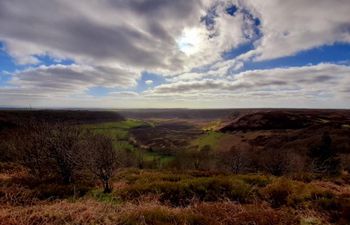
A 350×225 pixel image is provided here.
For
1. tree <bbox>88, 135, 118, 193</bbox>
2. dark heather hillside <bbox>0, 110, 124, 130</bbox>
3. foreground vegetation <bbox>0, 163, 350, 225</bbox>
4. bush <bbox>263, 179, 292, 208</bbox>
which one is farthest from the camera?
dark heather hillside <bbox>0, 110, 124, 130</bbox>

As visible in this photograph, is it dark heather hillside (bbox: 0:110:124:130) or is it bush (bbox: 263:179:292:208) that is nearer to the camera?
bush (bbox: 263:179:292:208)

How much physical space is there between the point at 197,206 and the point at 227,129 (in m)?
72.0

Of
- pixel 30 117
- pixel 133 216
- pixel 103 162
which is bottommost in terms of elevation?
pixel 133 216

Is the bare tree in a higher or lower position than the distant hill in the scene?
higher

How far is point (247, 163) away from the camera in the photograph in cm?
3781

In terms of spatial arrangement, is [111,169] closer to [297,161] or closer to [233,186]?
[233,186]

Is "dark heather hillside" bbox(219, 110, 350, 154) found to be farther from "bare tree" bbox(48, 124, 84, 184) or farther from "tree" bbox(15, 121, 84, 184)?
"tree" bbox(15, 121, 84, 184)

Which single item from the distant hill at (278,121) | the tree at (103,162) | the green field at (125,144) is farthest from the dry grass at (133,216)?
the distant hill at (278,121)

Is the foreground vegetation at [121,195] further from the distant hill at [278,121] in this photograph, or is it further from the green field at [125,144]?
the distant hill at [278,121]

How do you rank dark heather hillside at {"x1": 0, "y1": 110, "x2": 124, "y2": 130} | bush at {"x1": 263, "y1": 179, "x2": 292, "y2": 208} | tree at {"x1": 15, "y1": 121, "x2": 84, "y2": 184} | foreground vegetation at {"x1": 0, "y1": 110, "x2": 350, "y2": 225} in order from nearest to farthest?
foreground vegetation at {"x1": 0, "y1": 110, "x2": 350, "y2": 225} → bush at {"x1": 263, "y1": 179, "x2": 292, "y2": 208} → tree at {"x1": 15, "y1": 121, "x2": 84, "y2": 184} → dark heather hillside at {"x1": 0, "y1": 110, "x2": 124, "y2": 130}

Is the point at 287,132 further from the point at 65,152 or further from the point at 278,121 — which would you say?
the point at 65,152

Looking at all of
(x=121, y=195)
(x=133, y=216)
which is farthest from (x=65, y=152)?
(x=133, y=216)

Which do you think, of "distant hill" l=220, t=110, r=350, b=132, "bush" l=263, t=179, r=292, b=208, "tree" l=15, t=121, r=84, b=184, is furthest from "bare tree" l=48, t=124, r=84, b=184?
"distant hill" l=220, t=110, r=350, b=132

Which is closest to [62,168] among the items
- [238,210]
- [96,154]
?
[96,154]
